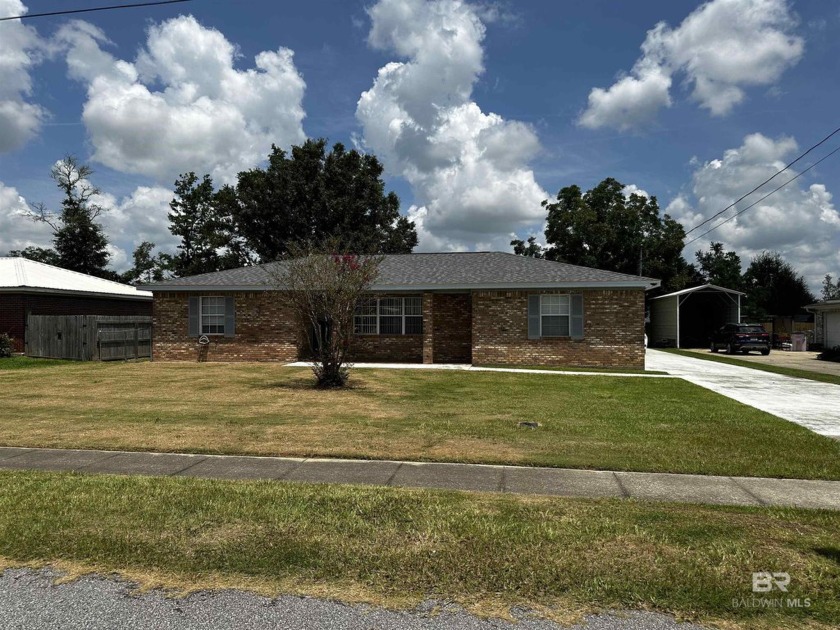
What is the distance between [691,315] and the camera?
38.5 metres

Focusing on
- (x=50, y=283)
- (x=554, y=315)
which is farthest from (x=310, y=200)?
(x=554, y=315)

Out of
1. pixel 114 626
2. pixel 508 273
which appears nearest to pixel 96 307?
pixel 508 273

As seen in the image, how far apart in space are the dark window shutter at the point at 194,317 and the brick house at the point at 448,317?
36mm

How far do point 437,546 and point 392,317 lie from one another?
55.8 ft

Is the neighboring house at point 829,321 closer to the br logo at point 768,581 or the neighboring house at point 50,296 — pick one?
the br logo at point 768,581

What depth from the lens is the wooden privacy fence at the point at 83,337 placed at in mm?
21109

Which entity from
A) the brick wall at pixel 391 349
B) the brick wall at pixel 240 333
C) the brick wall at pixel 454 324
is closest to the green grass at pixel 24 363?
the brick wall at pixel 240 333

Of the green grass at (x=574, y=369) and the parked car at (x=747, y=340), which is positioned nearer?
the green grass at (x=574, y=369)

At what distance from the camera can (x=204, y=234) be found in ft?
154

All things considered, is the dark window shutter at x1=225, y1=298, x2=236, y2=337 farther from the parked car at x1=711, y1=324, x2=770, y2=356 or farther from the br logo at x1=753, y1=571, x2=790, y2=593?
the parked car at x1=711, y1=324, x2=770, y2=356

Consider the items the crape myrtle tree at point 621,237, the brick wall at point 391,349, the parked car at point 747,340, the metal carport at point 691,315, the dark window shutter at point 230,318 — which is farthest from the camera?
the crape myrtle tree at point 621,237

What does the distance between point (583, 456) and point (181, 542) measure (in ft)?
14.9

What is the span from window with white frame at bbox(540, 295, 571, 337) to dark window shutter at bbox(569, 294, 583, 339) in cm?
16

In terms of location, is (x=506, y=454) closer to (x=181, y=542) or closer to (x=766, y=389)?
(x=181, y=542)
